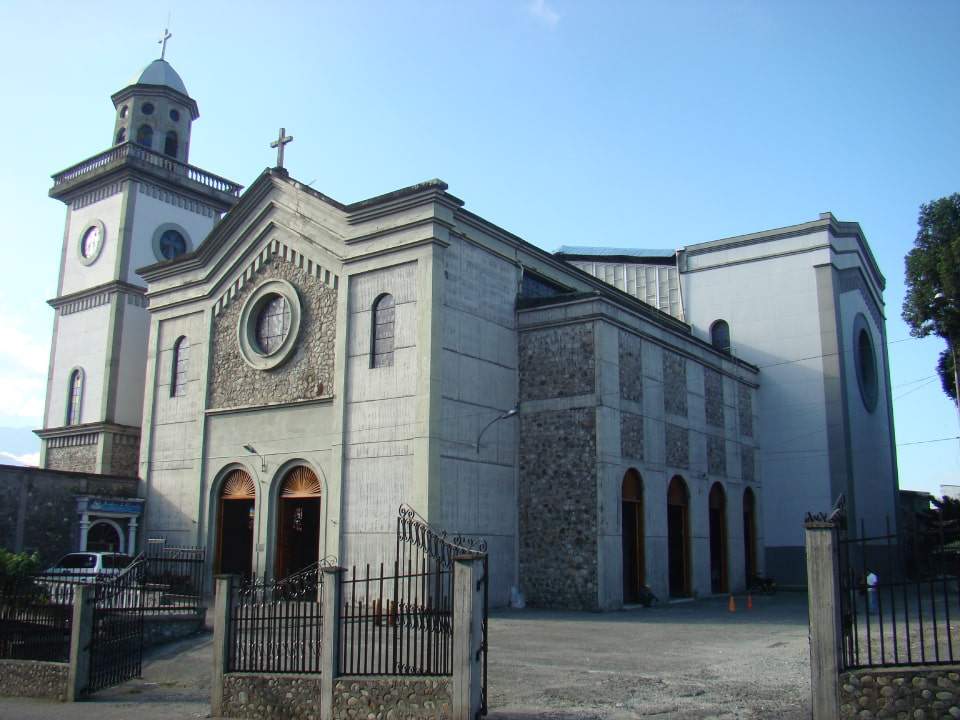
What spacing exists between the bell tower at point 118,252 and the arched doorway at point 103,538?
15.1ft

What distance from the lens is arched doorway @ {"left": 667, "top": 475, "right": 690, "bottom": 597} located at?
83.2 ft

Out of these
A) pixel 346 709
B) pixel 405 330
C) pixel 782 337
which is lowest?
pixel 346 709

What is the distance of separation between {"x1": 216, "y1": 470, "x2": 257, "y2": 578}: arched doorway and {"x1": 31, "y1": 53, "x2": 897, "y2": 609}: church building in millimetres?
74

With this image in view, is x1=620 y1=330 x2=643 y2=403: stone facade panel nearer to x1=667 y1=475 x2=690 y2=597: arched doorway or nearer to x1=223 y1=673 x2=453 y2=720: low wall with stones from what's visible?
x1=667 y1=475 x2=690 y2=597: arched doorway

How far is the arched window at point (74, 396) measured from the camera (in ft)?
106

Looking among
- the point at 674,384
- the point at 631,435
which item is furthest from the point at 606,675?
the point at 674,384

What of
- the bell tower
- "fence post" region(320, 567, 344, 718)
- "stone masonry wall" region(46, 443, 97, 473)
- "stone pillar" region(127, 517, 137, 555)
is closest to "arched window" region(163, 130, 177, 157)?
the bell tower

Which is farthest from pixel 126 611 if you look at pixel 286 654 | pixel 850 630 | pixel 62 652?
pixel 850 630

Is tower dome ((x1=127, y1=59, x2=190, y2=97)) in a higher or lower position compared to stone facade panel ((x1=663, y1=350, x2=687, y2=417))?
higher

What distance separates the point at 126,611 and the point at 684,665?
888 centimetres

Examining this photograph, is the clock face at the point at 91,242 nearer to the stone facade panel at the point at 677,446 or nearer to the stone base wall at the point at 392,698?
the stone facade panel at the point at 677,446

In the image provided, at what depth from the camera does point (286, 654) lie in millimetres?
11328

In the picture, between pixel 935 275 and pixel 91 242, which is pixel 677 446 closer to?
pixel 935 275

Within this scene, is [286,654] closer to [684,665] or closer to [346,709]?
[346,709]
